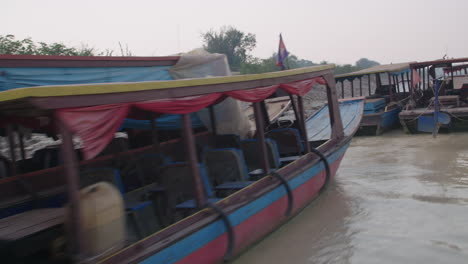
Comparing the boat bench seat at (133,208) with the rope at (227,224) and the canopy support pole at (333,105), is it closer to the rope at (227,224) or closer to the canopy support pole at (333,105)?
the rope at (227,224)

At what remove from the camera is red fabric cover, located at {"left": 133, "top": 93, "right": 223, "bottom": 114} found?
359cm

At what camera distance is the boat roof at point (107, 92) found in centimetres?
278

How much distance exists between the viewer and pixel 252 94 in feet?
16.3

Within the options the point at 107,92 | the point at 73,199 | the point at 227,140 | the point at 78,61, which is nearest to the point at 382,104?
the point at 227,140

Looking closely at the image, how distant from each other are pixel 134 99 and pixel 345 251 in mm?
3108

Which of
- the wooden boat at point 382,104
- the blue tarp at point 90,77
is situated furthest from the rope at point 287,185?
the wooden boat at point 382,104

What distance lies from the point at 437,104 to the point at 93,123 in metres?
10.9

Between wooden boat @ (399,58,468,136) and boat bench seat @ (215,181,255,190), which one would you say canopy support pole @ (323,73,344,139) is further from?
wooden boat @ (399,58,468,136)

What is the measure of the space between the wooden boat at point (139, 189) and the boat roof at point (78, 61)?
2.98 feet

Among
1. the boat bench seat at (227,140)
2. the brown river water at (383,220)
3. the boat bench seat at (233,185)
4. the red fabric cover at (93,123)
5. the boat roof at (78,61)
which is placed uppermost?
the boat roof at (78,61)

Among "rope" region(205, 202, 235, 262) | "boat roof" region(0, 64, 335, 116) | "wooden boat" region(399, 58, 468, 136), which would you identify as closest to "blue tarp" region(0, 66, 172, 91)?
"boat roof" region(0, 64, 335, 116)

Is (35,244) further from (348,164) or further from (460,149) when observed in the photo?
(460,149)

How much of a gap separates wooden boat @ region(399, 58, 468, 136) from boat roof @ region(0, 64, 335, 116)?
8625mm

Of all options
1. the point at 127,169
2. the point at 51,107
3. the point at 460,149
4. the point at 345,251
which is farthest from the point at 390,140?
the point at 51,107
